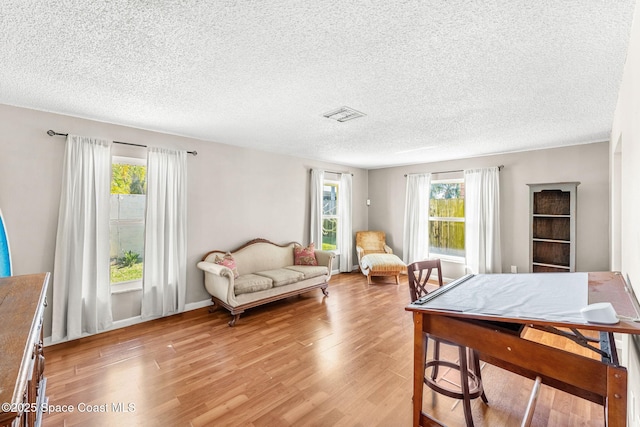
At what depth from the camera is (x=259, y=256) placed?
178 inches

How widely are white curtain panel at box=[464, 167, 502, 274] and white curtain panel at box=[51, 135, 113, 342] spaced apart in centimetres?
552

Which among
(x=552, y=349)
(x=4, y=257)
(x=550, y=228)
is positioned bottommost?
(x=552, y=349)

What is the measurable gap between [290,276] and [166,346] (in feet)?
5.83

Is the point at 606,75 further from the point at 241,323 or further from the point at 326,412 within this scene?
the point at 241,323

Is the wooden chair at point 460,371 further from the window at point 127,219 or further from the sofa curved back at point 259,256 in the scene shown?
the window at point 127,219

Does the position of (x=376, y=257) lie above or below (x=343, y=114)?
below

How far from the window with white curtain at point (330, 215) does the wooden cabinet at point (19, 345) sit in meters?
4.56

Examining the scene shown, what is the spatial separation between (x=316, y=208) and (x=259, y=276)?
198 cm

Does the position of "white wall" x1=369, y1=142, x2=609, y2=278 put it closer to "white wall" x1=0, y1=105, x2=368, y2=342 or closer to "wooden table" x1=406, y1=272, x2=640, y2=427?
"white wall" x1=0, y1=105, x2=368, y2=342

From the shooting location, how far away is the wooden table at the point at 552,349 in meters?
1.06

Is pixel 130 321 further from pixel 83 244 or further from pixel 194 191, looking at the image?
pixel 194 191

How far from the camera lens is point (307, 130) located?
11.6ft

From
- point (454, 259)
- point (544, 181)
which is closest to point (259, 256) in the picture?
point (454, 259)

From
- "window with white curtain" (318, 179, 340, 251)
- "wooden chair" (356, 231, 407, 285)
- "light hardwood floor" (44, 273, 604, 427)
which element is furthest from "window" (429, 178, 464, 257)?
"light hardwood floor" (44, 273, 604, 427)
